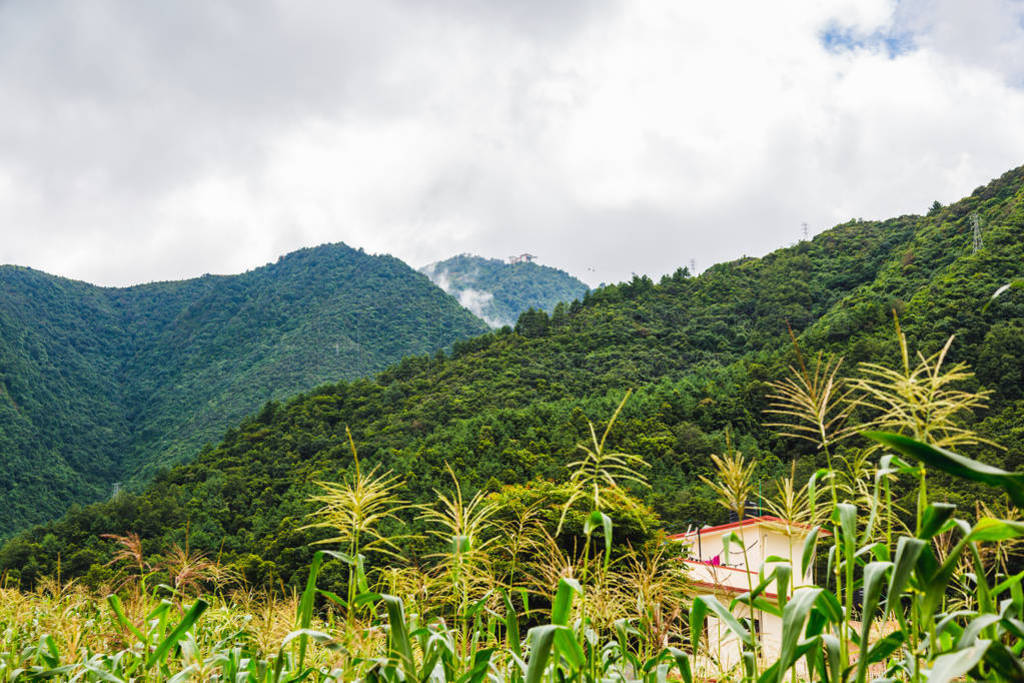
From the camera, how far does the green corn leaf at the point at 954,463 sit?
110 centimetres

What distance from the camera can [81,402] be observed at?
5678 centimetres

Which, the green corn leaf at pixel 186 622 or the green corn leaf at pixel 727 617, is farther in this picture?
the green corn leaf at pixel 186 622

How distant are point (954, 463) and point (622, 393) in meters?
33.6

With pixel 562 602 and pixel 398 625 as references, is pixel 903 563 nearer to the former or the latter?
pixel 562 602

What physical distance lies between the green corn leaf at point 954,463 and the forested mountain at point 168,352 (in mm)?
48526

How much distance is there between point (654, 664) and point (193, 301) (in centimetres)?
9431

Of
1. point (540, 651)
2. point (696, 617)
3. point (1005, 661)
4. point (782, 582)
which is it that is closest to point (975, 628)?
point (1005, 661)

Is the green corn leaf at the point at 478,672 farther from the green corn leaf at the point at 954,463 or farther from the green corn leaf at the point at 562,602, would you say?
the green corn leaf at the point at 954,463

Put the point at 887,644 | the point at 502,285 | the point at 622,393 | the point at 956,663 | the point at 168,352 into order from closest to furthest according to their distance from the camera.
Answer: the point at 956,663, the point at 887,644, the point at 622,393, the point at 168,352, the point at 502,285

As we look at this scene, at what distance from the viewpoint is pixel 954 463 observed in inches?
44.2

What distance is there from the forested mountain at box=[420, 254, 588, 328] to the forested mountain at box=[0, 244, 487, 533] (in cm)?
4960

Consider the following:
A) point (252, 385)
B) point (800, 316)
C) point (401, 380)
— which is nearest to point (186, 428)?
point (252, 385)

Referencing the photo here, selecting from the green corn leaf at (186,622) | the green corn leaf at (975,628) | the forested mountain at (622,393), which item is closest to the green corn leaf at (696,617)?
the green corn leaf at (975,628)

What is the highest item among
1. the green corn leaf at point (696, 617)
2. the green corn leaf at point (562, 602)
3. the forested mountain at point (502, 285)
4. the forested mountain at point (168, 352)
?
the forested mountain at point (502, 285)
